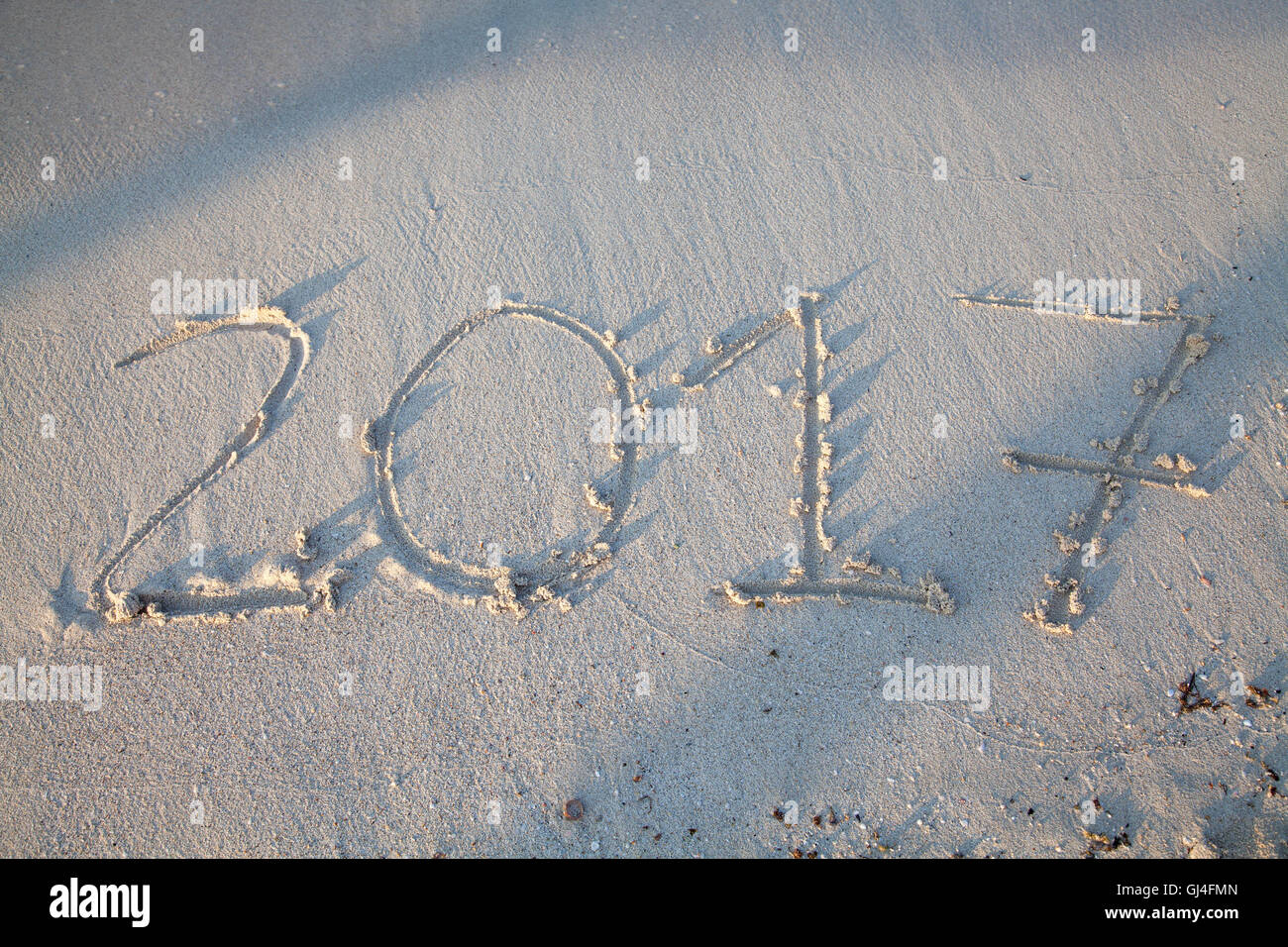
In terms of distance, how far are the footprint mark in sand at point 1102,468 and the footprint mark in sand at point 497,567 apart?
2.02 metres

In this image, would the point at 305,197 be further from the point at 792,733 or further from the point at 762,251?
the point at 792,733

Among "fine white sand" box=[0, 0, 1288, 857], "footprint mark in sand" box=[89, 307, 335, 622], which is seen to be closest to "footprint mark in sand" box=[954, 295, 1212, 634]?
"fine white sand" box=[0, 0, 1288, 857]

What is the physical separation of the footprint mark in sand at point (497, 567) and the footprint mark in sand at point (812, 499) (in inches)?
20.1

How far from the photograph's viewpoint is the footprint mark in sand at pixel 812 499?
12.0 ft

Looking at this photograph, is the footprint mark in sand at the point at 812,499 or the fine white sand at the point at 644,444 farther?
the footprint mark in sand at the point at 812,499

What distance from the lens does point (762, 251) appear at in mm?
4348

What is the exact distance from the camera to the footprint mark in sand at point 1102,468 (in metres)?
3.69

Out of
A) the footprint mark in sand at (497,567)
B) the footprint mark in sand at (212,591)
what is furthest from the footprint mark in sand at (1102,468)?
the footprint mark in sand at (212,591)

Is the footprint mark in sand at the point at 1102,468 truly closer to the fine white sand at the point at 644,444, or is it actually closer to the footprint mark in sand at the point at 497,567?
the fine white sand at the point at 644,444

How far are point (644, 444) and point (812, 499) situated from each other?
0.93 meters

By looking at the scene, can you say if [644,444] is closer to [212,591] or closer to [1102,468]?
[212,591]

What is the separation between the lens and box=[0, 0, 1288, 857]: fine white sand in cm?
Result: 340

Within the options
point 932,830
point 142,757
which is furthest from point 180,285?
point 932,830
